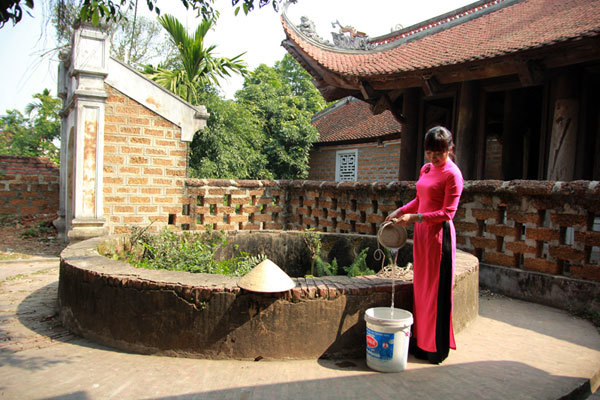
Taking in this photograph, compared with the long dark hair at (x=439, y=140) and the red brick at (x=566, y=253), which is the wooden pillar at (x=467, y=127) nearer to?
the red brick at (x=566, y=253)

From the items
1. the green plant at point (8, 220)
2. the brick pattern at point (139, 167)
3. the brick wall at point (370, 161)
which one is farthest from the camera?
the brick wall at point (370, 161)

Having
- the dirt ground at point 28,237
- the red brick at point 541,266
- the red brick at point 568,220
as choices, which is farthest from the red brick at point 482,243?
the dirt ground at point 28,237

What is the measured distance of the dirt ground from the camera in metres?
7.50

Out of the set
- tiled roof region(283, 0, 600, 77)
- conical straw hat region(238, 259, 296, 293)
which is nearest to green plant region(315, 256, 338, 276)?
conical straw hat region(238, 259, 296, 293)

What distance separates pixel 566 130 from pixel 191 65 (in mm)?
9147

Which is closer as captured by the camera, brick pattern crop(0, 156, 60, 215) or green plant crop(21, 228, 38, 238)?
green plant crop(21, 228, 38, 238)

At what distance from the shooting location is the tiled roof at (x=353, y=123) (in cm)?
1636

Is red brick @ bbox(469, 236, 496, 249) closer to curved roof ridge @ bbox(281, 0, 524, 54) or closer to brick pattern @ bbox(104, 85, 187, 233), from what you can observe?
brick pattern @ bbox(104, 85, 187, 233)

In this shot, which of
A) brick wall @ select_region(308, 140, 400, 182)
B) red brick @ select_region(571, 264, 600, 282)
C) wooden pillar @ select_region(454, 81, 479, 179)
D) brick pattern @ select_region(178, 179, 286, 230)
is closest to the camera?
red brick @ select_region(571, 264, 600, 282)

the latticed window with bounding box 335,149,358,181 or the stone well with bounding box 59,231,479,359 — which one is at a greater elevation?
the latticed window with bounding box 335,149,358,181

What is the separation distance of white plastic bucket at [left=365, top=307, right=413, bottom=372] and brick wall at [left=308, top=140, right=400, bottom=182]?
13.4 metres

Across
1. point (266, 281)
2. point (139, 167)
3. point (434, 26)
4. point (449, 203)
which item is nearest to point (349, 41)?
point (434, 26)

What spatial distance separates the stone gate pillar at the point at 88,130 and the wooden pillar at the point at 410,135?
19.1 feet

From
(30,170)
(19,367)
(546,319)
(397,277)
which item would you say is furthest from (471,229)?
(30,170)
